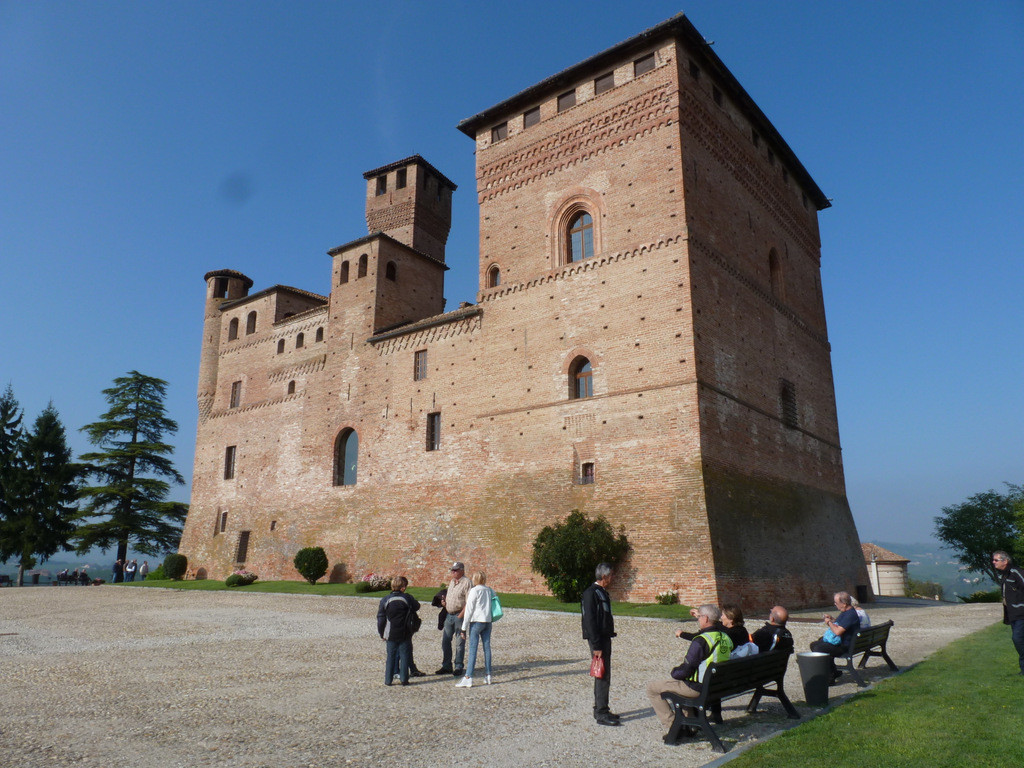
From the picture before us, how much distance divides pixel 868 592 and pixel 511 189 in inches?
755

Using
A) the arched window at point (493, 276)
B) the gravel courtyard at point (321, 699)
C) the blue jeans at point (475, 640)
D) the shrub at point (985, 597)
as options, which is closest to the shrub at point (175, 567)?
the gravel courtyard at point (321, 699)

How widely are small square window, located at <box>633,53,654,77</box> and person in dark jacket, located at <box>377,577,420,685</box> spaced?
18502mm

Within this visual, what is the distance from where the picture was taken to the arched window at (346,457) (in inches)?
1056

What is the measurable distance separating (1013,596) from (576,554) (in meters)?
10.3

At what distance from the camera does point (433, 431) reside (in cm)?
2459

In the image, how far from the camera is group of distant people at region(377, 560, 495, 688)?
8531 mm

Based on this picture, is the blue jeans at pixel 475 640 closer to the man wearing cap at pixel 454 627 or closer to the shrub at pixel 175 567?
the man wearing cap at pixel 454 627

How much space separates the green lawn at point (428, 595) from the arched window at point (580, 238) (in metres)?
10.4

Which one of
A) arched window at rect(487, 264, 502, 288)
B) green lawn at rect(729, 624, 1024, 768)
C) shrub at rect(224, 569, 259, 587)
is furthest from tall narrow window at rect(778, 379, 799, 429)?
shrub at rect(224, 569, 259, 587)

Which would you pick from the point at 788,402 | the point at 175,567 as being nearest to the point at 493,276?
the point at 788,402

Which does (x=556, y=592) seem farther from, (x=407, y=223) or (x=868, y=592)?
(x=407, y=223)

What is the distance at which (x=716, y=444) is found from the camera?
1839 cm

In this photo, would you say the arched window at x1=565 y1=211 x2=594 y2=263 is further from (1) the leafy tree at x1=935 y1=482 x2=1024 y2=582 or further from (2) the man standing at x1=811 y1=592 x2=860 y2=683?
(1) the leafy tree at x1=935 y1=482 x2=1024 y2=582

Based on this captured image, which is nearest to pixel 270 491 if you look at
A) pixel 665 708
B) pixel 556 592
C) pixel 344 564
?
pixel 344 564
